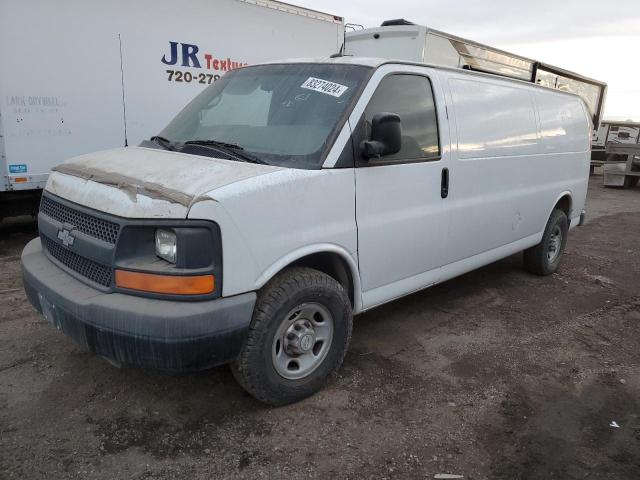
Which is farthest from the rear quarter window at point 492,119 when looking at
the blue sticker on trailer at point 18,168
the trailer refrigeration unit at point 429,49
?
the blue sticker on trailer at point 18,168

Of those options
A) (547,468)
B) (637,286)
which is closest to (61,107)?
(547,468)

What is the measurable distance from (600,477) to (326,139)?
7.77 ft

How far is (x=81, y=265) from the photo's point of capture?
116 inches

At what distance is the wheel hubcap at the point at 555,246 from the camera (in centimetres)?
620

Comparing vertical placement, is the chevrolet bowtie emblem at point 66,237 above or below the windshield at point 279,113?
below

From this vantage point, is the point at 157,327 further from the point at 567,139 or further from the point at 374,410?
the point at 567,139

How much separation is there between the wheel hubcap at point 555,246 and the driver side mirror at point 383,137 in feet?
12.0

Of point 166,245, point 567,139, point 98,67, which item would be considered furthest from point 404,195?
point 98,67

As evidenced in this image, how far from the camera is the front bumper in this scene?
2.53 metres

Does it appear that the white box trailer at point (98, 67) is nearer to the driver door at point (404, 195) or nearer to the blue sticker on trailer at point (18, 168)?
the blue sticker on trailer at point (18, 168)

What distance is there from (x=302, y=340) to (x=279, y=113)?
4.86 ft

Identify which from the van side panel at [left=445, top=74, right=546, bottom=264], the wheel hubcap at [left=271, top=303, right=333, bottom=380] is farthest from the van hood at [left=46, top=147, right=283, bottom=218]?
the van side panel at [left=445, top=74, right=546, bottom=264]

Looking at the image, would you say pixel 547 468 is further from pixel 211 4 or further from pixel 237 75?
pixel 211 4

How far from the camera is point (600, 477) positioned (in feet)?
8.87
